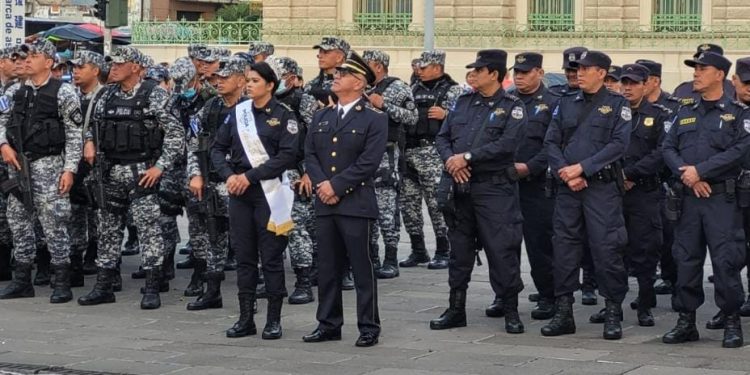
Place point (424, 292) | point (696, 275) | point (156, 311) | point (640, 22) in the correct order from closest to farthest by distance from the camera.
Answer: point (696, 275) < point (156, 311) < point (424, 292) < point (640, 22)

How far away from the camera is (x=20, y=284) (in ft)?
41.5

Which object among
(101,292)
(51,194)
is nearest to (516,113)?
(101,292)

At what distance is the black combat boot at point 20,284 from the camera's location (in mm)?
12633

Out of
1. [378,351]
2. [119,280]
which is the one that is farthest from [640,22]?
Result: [378,351]

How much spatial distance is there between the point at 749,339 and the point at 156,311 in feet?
15.1

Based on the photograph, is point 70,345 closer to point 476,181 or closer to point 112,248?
point 112,248

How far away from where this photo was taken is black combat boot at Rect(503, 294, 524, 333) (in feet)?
35.2

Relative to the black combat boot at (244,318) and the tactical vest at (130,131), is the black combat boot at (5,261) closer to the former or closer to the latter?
the tactical vest at (130,131)

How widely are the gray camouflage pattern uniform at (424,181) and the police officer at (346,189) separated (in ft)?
12.0

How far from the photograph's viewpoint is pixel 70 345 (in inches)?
412

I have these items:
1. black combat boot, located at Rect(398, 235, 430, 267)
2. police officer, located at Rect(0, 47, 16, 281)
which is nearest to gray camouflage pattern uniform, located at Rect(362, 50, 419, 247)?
black combat boot, located at Rect(398, 235, 430, 267)

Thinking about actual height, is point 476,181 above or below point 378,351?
above

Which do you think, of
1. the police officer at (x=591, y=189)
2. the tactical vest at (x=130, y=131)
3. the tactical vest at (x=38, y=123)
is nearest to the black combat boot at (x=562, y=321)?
the police officer at (x=591, y=189)

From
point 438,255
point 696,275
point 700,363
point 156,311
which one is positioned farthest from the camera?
point 438,255
